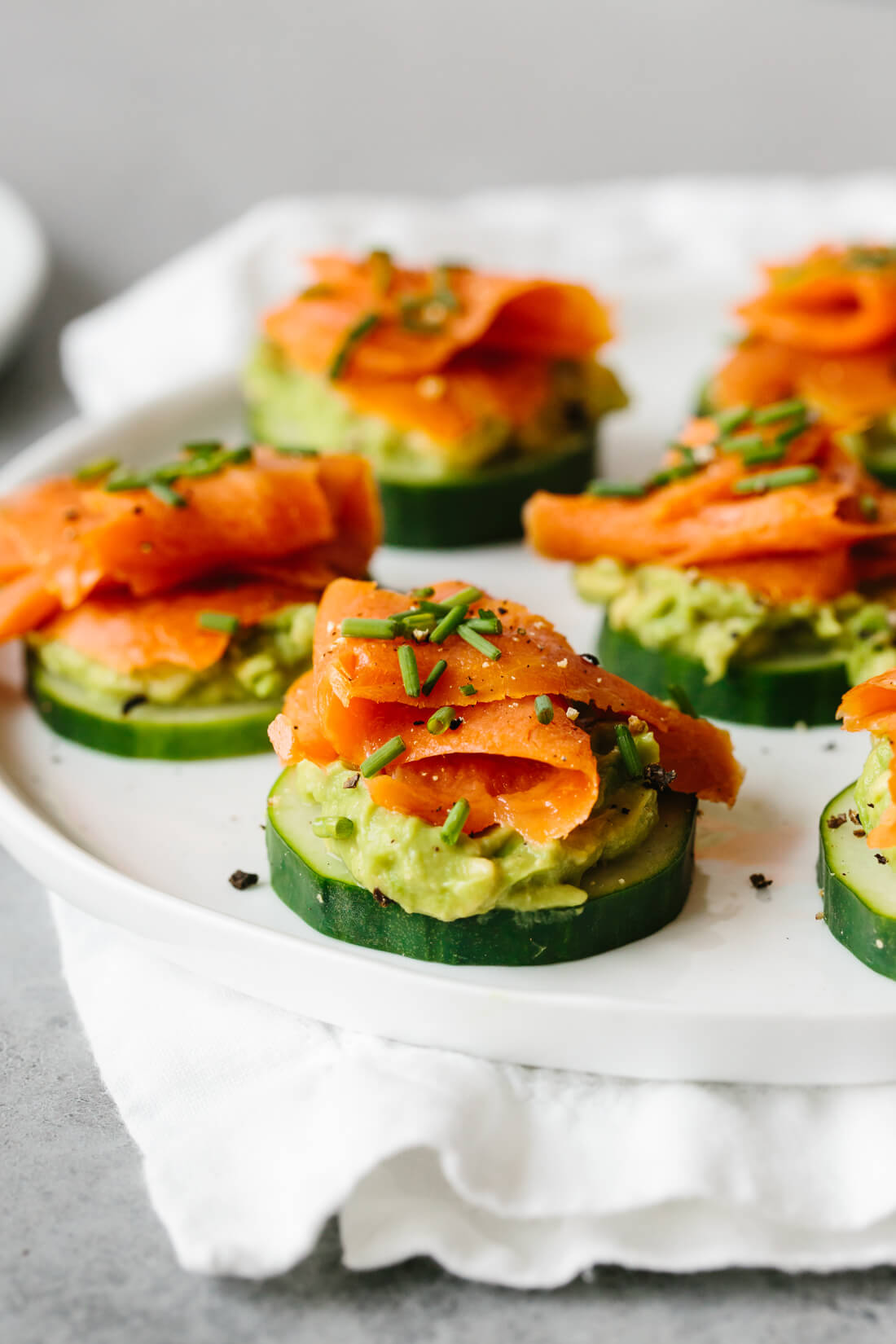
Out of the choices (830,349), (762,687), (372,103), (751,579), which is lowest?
(372,103)

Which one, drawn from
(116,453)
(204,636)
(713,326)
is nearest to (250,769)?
(204,636)

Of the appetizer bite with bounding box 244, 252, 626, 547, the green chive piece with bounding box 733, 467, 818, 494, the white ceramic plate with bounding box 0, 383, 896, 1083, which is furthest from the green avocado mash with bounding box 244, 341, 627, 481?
the white ceramic plate with bounding box 0, 383, 896, 1083

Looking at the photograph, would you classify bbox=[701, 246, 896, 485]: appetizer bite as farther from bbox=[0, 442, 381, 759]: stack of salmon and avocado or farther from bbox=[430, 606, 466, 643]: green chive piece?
bbox=[430, 606, 466, 643]: green chive piece

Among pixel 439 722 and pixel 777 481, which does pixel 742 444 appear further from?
pixel 439 722

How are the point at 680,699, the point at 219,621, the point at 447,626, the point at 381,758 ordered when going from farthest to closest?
the point at 219,621 < the point at 680,699 < the point at 447,626 < the point at 381,758

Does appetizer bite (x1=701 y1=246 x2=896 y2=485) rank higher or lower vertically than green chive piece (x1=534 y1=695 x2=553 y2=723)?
lower

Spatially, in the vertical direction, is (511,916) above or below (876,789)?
below

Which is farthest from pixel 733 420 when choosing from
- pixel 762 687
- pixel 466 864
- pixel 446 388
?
pixel 466 864

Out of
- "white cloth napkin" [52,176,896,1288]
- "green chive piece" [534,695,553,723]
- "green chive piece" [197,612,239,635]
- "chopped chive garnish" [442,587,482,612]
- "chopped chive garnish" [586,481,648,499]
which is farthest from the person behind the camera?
"chopped chive garnish" [586,481,648,499]
